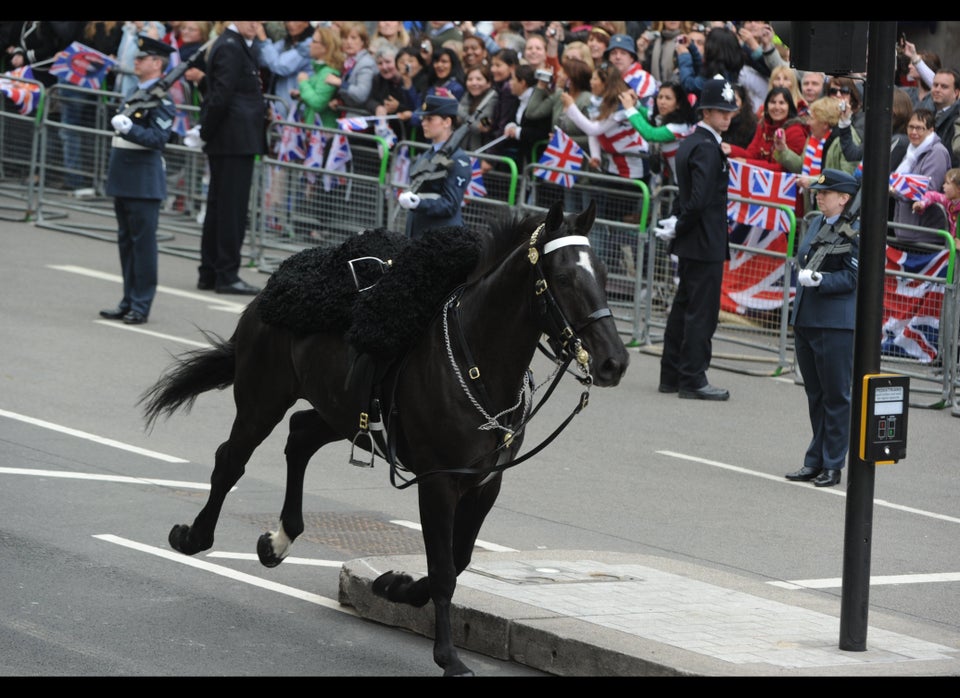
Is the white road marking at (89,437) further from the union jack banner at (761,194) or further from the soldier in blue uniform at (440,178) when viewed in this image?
the union jack banner at (761,194)

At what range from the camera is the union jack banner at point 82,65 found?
22594 mm

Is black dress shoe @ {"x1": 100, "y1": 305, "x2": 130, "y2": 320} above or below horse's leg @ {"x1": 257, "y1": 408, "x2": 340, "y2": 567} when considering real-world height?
above

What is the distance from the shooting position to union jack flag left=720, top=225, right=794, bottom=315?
51.7 feet

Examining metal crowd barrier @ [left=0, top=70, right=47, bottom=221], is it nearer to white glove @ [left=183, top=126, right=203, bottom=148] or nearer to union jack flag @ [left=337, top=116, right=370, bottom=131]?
white glove @ [left=183, top=126, right=203, bottom=148]

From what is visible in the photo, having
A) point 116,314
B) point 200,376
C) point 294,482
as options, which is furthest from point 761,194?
point 294,482

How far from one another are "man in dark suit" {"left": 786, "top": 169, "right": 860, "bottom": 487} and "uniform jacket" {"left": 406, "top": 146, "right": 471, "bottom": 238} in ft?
12.7

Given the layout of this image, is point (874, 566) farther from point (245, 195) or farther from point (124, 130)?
point (245, 195)

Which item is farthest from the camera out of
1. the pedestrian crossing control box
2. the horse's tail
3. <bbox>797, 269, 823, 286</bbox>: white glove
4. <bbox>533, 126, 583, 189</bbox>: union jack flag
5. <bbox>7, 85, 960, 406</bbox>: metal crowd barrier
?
<bbox>533, 126, 583, 189</bbox>: union jack flag

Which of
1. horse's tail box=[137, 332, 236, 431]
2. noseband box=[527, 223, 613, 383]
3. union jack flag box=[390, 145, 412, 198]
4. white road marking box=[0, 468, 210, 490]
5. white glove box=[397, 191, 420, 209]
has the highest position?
union jack flag box=[390, 145, 412, 198]

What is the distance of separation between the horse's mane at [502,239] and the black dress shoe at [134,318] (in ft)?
→ 29.8

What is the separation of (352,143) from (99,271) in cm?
326

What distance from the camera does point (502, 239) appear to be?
23.9 ft

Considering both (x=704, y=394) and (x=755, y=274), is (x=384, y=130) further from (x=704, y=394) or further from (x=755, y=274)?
(x=704, y=394)

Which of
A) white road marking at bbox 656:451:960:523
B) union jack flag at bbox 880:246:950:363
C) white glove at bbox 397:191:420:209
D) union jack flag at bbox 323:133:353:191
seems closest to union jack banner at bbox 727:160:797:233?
union jack flag at bbox 880:246:950:363
